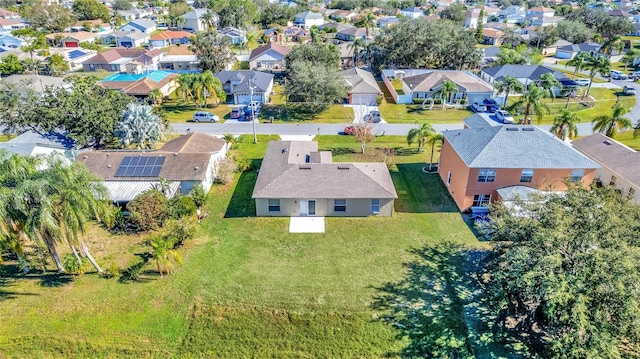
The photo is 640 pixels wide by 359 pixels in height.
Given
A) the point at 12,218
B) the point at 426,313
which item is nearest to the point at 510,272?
the point at 426,313

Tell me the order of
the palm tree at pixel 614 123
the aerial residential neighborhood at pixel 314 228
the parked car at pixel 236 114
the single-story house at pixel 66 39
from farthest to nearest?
the single-story house at pixel 66 39
the parked car at pixel 236 114
the palm tree at pixel 614 123
the aerial residential neighborhood at pixel 314 228

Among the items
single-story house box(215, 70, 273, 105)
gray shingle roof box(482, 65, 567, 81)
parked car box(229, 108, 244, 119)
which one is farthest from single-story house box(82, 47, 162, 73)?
gray shingle roof box(482, 65, 567, 81)

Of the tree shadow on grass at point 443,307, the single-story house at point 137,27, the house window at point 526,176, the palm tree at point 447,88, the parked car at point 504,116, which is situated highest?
the single-story house at point 137,27

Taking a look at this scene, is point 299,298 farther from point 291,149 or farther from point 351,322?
point 291,149

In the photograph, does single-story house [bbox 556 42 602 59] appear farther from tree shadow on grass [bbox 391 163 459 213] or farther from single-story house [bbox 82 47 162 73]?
single-story house [bbox 82 47 162 73]

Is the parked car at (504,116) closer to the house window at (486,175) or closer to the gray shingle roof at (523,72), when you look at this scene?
the gray shingle roof at (523,72)

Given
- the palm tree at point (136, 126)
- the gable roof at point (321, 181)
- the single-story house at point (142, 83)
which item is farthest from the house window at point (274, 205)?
the single-story house at point (142, 83)
